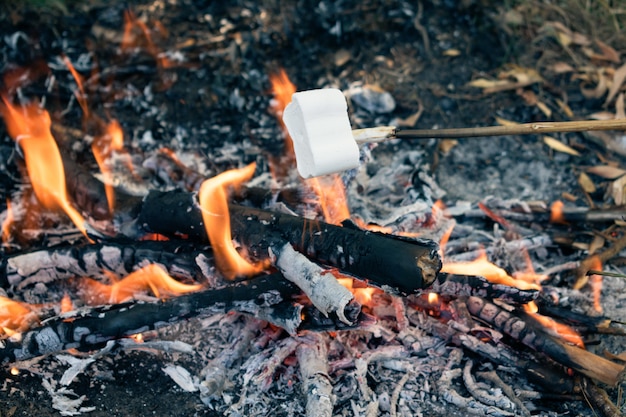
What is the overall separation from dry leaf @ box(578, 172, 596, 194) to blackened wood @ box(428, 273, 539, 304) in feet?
5.44

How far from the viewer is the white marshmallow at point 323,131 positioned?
2463 millimetres

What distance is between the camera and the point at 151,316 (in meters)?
2.84

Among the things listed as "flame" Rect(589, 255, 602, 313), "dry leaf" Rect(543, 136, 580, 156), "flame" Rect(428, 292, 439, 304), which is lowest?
"flame" Rect(589, 255, 602, 313)

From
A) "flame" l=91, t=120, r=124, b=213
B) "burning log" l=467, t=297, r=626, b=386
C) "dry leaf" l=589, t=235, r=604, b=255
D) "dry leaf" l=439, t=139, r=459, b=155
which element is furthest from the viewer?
"dry leaf" l=439, t=139, r=459, b=155

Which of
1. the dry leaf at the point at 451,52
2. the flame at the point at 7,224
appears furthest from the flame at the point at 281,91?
the flame at the point at 7,224

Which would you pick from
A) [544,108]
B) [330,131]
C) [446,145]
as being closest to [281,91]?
[446,145]

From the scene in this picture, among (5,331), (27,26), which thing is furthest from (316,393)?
(27,26)

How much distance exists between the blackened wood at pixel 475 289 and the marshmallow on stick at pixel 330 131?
775mm

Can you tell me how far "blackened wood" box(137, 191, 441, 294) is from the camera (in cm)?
255

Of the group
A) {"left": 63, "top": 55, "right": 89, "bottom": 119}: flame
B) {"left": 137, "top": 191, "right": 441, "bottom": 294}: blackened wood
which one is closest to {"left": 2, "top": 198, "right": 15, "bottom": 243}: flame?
{"left": 137, "top": 191, "right": 441, "bottom": 294}: blackened wood

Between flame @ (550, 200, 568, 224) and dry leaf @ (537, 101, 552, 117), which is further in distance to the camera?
dry leaf @ (537, 101, 552, 117)

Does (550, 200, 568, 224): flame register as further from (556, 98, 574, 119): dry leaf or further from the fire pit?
(556, 98, 574, 119): dry leaf

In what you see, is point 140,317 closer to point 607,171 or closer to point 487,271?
point 487,271

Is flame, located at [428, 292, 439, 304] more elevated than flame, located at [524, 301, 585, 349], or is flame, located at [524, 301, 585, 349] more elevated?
flame, located at [428, 292, 439, 304]
